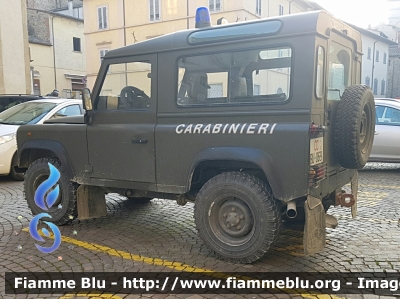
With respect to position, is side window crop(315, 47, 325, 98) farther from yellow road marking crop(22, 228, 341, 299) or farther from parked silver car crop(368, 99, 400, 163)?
parked silver car crop(368, 99, 400, 163)

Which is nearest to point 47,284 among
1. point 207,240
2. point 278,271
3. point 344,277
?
point 207,240

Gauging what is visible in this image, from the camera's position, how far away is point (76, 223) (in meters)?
5.39

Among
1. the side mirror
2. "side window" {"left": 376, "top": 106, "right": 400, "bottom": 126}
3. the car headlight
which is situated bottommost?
the car headlight

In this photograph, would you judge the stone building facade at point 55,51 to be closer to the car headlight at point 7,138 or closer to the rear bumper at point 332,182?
the car headlight at point 7,138

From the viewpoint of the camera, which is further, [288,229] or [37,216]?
[37,216]

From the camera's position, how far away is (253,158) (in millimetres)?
3730

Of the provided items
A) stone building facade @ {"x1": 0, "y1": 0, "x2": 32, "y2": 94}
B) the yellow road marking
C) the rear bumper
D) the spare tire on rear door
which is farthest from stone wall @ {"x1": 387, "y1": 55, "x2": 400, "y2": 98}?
the yellow road marking

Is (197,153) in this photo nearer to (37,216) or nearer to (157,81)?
(157,81)

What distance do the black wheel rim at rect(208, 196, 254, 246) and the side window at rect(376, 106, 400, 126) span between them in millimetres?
6035

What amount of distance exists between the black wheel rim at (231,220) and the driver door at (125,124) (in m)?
0.85

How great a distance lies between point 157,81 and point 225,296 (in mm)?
2381

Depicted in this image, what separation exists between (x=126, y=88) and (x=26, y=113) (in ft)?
15.8

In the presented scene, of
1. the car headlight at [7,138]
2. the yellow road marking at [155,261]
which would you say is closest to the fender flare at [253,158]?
the yellow road marking at [155,261]

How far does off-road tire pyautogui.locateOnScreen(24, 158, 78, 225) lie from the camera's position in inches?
201
